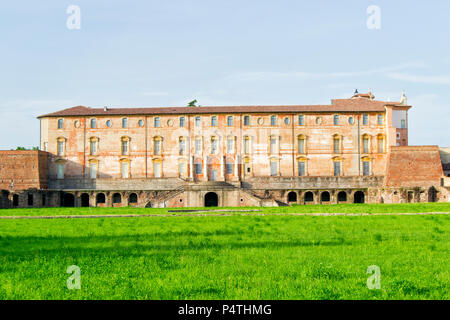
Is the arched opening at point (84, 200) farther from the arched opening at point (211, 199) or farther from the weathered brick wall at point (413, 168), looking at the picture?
the weathered brick wall at point (413, 168)

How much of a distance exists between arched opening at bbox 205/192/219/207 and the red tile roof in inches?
387

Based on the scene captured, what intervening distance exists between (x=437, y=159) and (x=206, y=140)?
2482cm

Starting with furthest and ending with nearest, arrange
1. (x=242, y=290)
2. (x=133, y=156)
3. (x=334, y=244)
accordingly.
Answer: (x=133, y=156)
(x=334, y=244)
(x=242, y=290)

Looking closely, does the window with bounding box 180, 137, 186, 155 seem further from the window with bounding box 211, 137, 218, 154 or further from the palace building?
the window with bounding box 211, 137, 218, 154

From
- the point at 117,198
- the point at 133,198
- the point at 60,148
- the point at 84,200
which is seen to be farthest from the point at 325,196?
the point at 60,148

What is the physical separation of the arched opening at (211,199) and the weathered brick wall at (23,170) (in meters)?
18.2

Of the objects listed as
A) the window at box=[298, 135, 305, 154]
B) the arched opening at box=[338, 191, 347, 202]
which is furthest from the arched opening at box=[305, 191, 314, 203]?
the window at box=[298, 135, 305, 154]

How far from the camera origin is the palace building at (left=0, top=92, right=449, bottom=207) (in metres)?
54.8

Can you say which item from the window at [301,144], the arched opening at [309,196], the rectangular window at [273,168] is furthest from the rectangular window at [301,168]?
the arched opening at [309,196]

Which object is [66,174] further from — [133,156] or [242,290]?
[242,290]

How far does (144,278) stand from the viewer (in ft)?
28.9

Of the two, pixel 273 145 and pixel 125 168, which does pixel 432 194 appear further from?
pixel 125 168

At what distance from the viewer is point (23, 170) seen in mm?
56062

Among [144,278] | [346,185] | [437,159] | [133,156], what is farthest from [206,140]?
[144,278]
